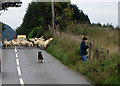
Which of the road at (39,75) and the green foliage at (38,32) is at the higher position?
the green foliage at (38,32)

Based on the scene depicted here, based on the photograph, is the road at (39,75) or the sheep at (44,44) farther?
the sheep at (44,44)

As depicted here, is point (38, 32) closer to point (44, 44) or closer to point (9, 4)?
point (9, 4)

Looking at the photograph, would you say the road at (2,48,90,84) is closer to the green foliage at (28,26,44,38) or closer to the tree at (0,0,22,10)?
the tree at (0,0,22,10)

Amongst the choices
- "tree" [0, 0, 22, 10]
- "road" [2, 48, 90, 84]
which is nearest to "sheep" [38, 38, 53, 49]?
"tree" [0, 0, 22, 10]

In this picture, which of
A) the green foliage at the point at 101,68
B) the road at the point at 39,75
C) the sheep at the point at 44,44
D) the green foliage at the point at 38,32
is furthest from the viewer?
the green foliage at the point at 38,32

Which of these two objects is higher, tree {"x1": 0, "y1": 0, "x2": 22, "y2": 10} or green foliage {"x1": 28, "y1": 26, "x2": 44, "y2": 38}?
tree {"x1": 0, "y1": 0, "x2": 22, "y2": 10}

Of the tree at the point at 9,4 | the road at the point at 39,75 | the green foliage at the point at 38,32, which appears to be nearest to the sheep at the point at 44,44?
the tree at the point at 9,4

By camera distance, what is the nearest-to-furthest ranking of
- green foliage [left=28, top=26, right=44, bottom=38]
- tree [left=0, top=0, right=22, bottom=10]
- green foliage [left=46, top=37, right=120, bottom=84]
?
green foliage [left=46, top=37, right=120, bottom=84] → tree [left=0, top=0, right=22, bottom=10] → green foliage [left=28, top=26, right=44, bottom=38]

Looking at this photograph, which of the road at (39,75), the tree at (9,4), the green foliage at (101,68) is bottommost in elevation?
the road at (39,75)

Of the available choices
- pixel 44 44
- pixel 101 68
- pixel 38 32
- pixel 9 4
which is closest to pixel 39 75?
pixel 101 68

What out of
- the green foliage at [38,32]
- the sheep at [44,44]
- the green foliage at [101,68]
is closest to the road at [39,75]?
the green foliage at [101,68]

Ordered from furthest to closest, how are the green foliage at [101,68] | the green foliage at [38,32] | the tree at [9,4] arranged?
1. the green foliage at [38,32]
2. the tree at [9,4]
3. the green foliage at [101,68]

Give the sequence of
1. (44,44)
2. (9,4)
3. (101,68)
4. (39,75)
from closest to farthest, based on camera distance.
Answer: (101,68), (39,75), (44,44), (9,4)

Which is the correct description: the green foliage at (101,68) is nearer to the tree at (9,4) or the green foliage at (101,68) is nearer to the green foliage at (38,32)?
the tree at (9,4)
